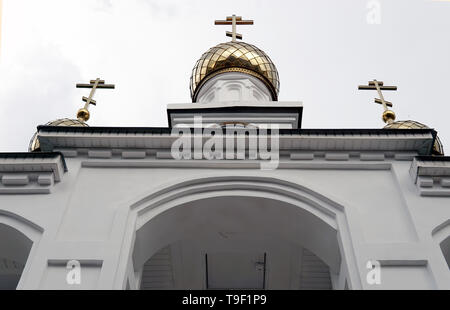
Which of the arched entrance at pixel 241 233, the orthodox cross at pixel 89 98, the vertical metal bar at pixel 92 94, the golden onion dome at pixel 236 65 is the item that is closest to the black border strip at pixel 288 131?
the arched entrance at pixel 241 233

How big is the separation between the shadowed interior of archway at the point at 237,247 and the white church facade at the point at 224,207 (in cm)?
2

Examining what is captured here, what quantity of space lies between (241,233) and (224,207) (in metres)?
0.48

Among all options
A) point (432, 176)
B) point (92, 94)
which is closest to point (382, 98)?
point (432, 176)

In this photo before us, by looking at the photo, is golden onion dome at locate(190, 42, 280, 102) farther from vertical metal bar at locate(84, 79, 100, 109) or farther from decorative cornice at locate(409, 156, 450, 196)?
decorative cornice at locate(409, 156, 450, 196)

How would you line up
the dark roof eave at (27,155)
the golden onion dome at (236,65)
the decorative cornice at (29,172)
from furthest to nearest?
the golden onion dome at (236,65)
the dark roof eave at (27,155)
the decorative cornice at (29,172)

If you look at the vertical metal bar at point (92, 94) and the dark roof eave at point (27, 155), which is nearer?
the dark roof eave at point (27, 155)

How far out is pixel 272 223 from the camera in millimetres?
7582

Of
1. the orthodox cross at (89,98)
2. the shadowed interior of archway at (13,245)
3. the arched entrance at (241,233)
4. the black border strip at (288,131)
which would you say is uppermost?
the orthodox cross at (89,98)

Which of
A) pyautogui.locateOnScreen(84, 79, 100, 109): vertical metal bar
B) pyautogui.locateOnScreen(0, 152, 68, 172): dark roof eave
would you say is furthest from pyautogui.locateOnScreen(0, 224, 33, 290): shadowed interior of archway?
pyautogui.locateOnScreen(84, 79, 100, 109): vertical metal bar

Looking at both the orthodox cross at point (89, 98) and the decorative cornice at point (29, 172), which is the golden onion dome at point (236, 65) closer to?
the orthodox cross at point (89, 98)

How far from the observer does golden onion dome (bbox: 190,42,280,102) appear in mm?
13016

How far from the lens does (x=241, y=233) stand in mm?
7852

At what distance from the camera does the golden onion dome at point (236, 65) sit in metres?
13.0
